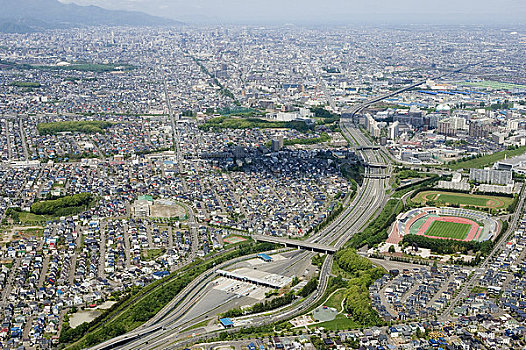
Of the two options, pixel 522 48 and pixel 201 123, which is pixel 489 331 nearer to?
pixel 201 123

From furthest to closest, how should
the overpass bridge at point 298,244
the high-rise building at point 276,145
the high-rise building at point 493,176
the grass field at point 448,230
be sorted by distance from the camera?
the high-rise building at point 276,145, the high-rise building at point 493,176, the grass field at point 448,230, the overpass bridge at point 298,244

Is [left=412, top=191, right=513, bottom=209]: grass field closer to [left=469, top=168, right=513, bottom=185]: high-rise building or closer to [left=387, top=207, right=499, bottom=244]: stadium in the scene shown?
[left=387, top=207, right=499, bottom=244]: stadium

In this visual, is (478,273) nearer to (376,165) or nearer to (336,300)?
(336,300)

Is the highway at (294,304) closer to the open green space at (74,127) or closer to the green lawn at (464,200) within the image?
the green lawn at (464,200)

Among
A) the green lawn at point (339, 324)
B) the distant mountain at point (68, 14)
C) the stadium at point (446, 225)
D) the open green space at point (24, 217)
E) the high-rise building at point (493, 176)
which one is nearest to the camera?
the green lawn at point (339, 324)

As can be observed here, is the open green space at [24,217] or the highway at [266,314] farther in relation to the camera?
the open green space at [24,217]

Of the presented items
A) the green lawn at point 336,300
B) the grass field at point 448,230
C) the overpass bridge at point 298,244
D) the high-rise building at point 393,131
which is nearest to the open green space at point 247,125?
the high-rise building at point 393,131

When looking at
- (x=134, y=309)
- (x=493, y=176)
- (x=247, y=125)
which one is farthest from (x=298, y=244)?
(x=247, y=125)
